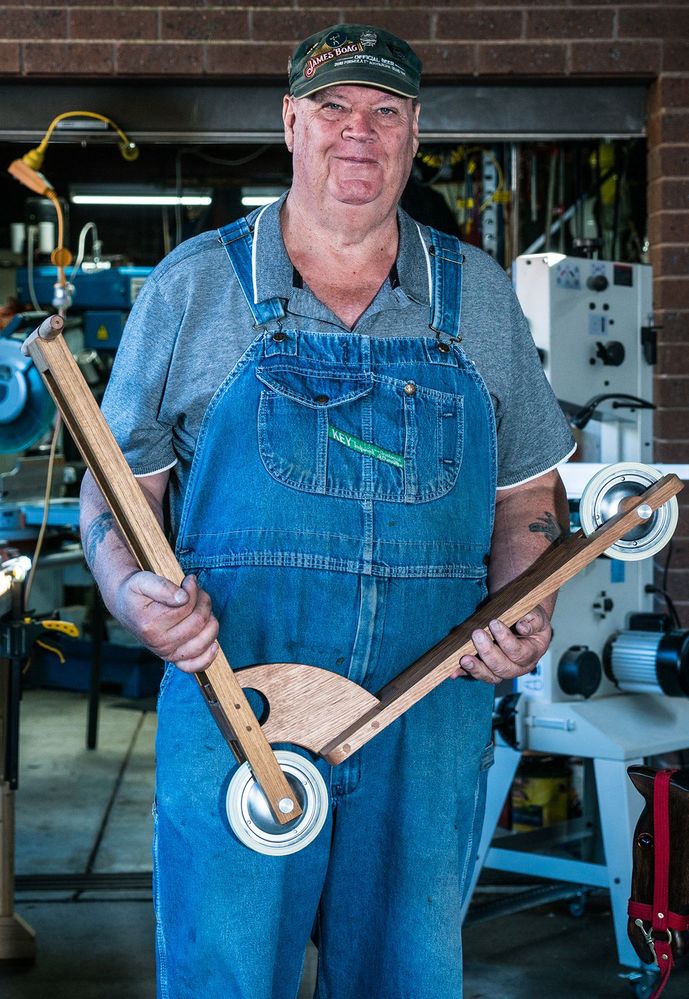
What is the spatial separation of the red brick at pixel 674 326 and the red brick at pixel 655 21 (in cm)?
86

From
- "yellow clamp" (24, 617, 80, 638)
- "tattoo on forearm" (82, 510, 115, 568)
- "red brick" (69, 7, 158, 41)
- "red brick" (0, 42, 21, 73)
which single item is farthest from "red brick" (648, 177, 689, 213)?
"tattoo on forearm" (82, 510, 115, 568)

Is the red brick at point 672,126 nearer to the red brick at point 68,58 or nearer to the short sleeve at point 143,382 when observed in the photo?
the red brick at point 68,58

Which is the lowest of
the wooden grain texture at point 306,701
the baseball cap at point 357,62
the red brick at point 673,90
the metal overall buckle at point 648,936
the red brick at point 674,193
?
the metal overall buckle at point 648,936

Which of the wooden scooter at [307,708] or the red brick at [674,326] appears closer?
the wooden scooter at [307,708]

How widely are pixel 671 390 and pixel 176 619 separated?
9.33ft

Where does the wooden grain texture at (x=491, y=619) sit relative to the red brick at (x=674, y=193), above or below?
below

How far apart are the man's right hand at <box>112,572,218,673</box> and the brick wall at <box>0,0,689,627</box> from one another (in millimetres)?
2757

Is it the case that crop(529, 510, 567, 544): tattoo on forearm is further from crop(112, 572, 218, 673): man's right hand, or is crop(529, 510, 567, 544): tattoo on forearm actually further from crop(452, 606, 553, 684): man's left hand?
crop(112, 572, 218, 673): man's right hand

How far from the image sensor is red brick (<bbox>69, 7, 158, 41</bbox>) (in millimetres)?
3748

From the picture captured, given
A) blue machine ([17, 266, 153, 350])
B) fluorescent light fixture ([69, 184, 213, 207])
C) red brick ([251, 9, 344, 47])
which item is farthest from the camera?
fluorescent light fixture ([69, 184, 213, 207])

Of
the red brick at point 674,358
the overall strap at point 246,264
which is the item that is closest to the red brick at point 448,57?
the red brick at point 674,358

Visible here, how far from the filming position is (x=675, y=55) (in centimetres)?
380

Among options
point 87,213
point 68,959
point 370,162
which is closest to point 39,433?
point 68,959

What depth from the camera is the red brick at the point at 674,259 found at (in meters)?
3.85
